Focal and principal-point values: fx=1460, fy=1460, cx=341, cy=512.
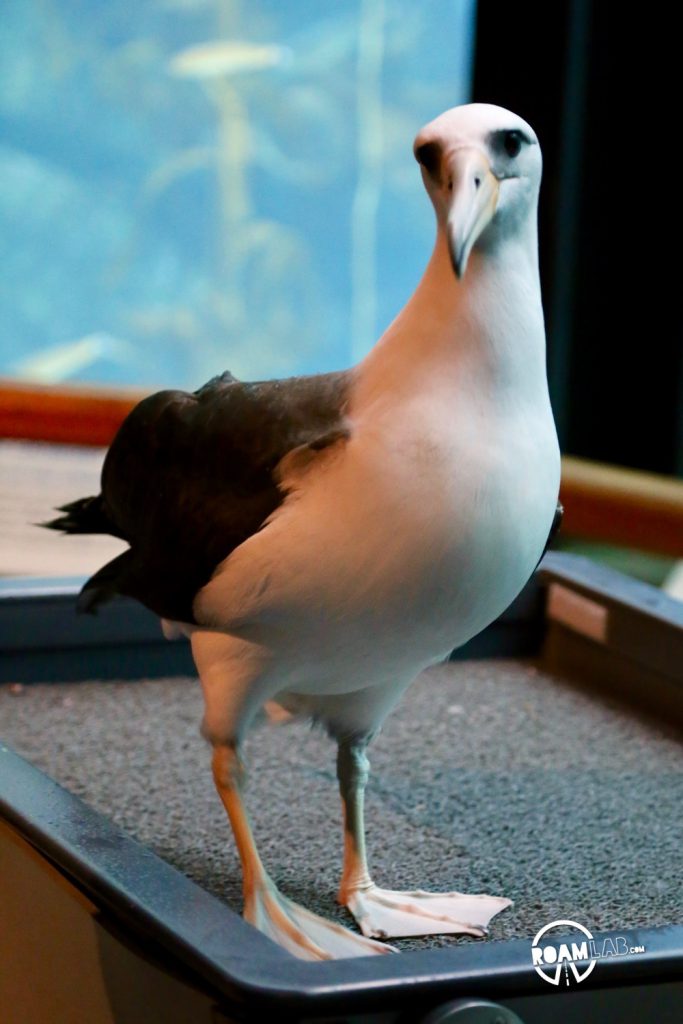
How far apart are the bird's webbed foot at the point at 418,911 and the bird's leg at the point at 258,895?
0.11 ft

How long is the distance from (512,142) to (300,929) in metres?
0.45

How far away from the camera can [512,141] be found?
29.0 inches

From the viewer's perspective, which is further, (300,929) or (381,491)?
(300,929)

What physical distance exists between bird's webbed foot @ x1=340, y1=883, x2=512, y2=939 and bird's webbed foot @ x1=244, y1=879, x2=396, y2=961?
3 centimetres

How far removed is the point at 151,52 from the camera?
2744mm

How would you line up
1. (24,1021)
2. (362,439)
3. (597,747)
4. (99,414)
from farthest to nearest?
(99,414)
(597,747)
(24,1021)
(362,439)

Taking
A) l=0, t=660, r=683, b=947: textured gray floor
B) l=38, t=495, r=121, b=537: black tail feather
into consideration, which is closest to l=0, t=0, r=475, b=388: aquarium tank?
l=0, t=660, r=683, b=947: textured gray floor

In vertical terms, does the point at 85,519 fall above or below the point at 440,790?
above

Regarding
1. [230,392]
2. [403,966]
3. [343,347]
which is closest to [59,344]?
[343,347]

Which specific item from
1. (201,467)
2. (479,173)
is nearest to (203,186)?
(201,467)

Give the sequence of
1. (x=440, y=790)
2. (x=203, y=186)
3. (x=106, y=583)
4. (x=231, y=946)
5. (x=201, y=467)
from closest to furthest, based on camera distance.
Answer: (x=231, y=946) → (x=201, y=467) → (x=106, y=583) → (x=440, y=790) → (x=203, y=186)

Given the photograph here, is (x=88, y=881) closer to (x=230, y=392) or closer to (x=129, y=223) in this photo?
(x=230, y=392)

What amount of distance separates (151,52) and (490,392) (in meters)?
2.19
